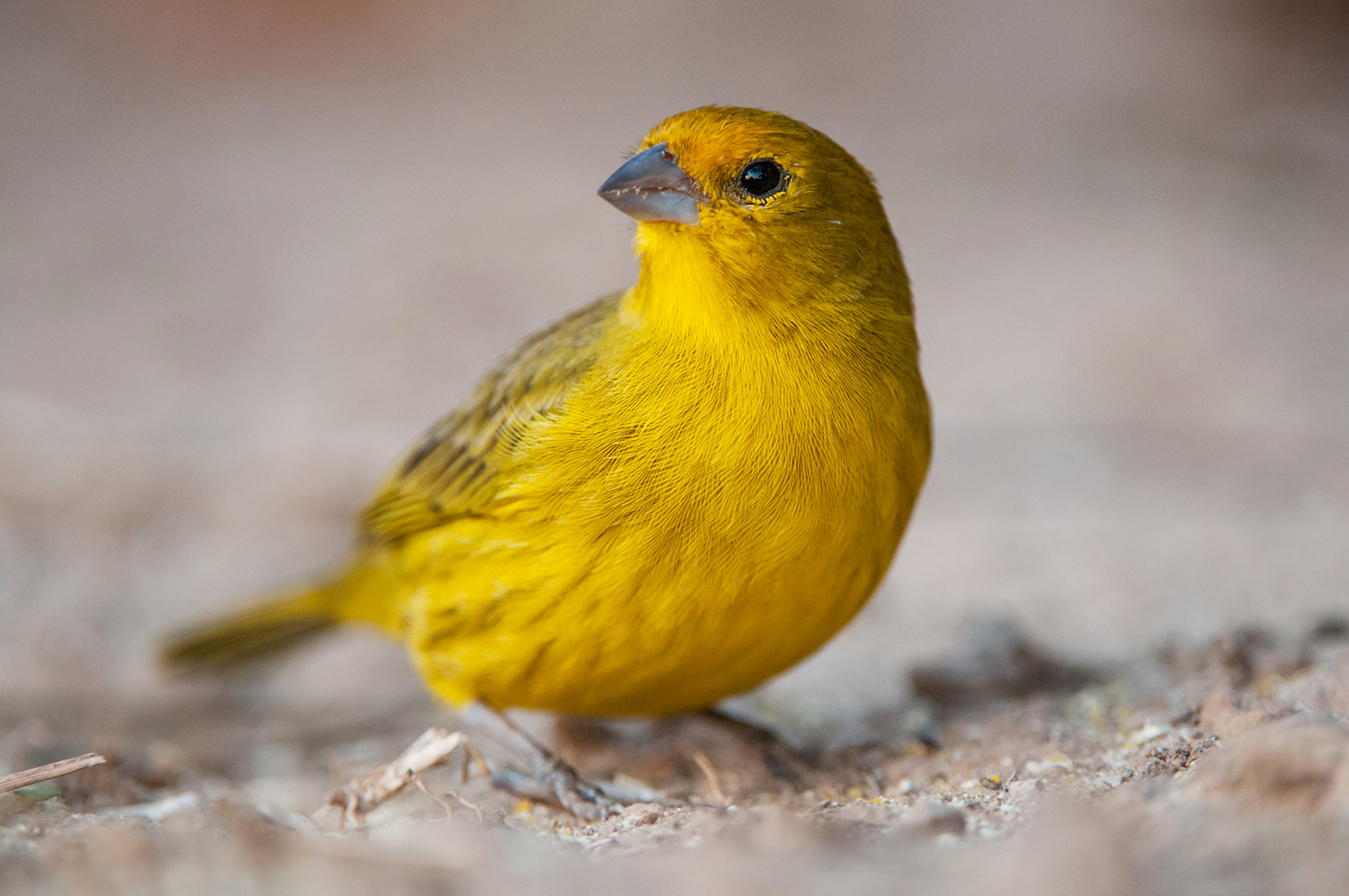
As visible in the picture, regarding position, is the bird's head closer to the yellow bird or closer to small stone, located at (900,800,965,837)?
the yellow bird

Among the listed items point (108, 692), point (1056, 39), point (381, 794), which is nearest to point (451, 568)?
point (381, 794)

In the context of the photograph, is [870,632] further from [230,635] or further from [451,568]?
[230,635]

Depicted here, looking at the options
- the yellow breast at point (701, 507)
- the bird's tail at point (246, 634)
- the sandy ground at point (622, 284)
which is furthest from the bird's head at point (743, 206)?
the bird's tail at point (246, 634)

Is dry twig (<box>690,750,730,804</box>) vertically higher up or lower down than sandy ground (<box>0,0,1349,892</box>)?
lower down

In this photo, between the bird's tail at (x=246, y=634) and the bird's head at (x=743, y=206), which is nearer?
the bird's head at (x=743, y=206)

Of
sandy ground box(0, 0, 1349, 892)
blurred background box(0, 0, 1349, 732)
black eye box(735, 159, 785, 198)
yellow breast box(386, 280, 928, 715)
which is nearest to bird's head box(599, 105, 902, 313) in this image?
black eye box(735, 159, 785, 198)

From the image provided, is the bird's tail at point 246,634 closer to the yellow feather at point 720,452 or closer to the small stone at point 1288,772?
the yellow feather at point 720,452
